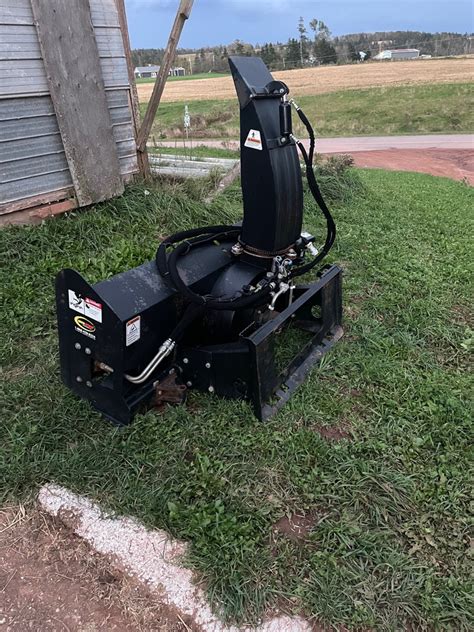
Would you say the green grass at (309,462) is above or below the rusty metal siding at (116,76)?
below

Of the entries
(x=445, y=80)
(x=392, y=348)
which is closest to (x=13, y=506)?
(x=392, y=348)

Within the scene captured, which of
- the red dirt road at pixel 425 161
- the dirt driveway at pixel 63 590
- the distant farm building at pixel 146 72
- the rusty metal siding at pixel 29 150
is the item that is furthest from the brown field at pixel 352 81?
the dirt driveway at pixel 63 590

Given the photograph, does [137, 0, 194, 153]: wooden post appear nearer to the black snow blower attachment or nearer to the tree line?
the black snow blower attachment

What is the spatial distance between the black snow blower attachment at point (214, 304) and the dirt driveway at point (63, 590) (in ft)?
2.21

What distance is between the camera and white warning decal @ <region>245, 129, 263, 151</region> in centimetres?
252

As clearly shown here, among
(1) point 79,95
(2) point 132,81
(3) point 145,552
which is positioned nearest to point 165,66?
(2) point 132,81

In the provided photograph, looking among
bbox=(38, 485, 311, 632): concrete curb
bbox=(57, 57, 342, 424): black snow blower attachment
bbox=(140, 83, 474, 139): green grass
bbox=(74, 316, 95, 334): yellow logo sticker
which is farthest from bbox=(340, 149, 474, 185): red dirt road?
bbox=(38, 485, 311, 632): concrete curb

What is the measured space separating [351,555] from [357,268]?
301 cm

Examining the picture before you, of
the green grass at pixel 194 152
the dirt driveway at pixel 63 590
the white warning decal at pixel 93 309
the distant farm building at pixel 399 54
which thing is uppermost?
the distant farm building at pixel 399 54

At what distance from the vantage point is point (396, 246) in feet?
16.9

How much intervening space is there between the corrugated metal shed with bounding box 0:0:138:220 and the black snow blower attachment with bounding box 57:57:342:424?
2.17 metres

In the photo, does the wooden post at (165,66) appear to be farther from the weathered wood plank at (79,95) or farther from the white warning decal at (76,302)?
the white warning decal at (76,302)

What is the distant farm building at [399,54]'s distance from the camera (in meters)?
67.0

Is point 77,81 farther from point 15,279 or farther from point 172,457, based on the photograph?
point 172,457
